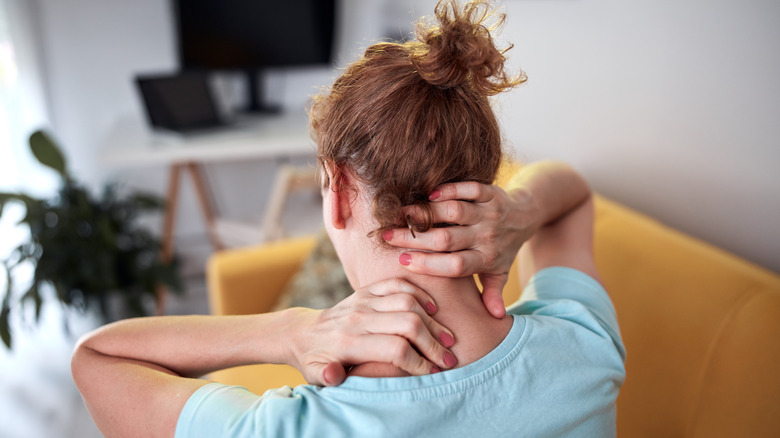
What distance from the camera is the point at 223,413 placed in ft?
2.19

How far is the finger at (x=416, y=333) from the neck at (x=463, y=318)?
0.03 m

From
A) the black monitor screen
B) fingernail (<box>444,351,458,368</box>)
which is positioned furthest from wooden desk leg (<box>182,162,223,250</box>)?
fingernail (<box>444,351,458,368</box>)

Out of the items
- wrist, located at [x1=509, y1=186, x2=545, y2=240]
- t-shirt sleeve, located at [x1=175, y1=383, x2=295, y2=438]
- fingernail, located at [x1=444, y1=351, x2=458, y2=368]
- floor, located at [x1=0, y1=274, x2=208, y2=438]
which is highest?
wrist, located at [x1=509, y1=186, x2=545, y2=240]

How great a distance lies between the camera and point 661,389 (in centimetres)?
110

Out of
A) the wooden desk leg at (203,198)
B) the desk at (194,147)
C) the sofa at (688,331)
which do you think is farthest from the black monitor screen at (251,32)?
the sofa at (688,331)

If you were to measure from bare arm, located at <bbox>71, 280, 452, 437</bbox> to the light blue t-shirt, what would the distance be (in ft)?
0.10

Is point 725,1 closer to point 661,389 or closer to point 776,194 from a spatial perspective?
point 776,194

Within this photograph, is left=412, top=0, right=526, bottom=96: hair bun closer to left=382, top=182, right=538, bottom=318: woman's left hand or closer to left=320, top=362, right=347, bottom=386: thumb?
left=382, top=182, right=538, bottom=318: woman's left hand

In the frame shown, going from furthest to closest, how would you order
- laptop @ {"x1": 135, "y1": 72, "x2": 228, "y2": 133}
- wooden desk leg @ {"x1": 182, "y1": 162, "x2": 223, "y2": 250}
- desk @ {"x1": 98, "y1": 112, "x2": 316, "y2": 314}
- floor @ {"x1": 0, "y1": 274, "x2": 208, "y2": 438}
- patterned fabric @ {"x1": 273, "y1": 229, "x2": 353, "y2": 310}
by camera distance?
wooden desk leg @ {"x1": 182, "y1": 162, "x2": 223, "y2": 250}
laptop @ {"x1": 135, "y1": 72, "x2": 228, "y2": 133}
desk @ {"x1": 98, "y1": 112, "x2": 316, "y2": 314}
floor @ {"x1": 0, "y1": 274, "x2": 208, "y2": 438}
patterned fabric @ {"x1": 273, "y1": 229, "x2": 353, "y2": 310}

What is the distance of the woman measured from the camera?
2.22 ft

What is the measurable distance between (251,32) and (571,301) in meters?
2.45

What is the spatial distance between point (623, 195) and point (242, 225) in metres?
1.70

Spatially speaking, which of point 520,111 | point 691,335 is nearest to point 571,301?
point 691,335

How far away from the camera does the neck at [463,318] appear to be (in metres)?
0.73
